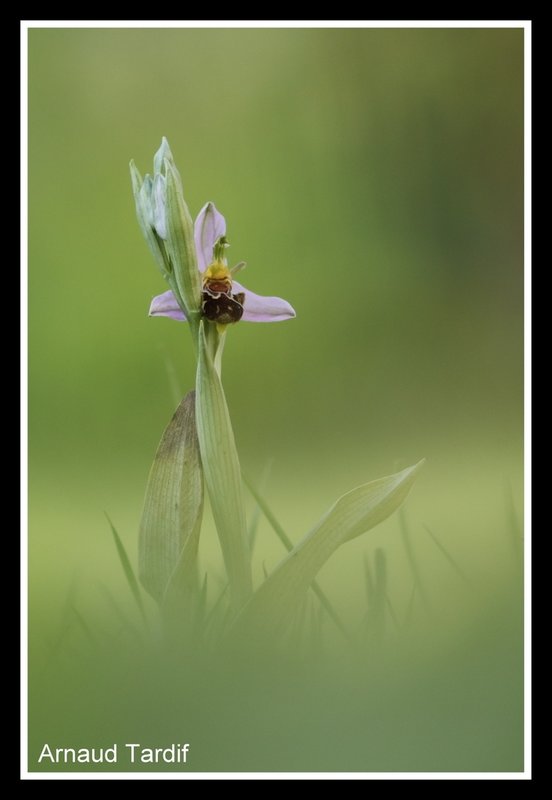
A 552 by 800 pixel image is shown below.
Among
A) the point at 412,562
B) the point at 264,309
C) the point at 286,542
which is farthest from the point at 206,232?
the point at 412,562

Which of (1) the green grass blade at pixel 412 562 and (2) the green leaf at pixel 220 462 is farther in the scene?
(1) the green grass blade at pixel 412 562

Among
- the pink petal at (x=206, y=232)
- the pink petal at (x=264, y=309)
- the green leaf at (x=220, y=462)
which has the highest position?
the pink petal at (x=206, y=232)

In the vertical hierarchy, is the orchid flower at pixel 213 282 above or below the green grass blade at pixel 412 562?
above

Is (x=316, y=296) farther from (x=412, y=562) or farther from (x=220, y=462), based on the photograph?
(x=412, y=562)

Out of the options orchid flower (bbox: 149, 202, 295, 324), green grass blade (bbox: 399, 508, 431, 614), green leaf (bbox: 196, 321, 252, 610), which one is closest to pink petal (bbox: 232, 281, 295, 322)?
orchid flower (bbox: 149, 202, 295, 324)

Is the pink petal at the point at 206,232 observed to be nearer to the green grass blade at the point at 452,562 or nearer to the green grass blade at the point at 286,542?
the green grass blade at the point at 286,542

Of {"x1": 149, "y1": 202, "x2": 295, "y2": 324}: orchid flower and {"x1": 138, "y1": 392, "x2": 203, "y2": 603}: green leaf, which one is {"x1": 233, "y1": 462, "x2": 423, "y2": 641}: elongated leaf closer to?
{"x1": 138, "y1": 392, "x2": 203, "y2": 603}: green leaf

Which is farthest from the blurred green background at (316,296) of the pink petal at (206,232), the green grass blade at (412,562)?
the pink petal at (206,232)
